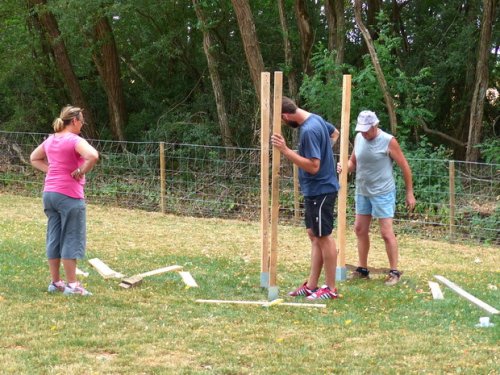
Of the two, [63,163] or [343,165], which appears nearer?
[63,163]

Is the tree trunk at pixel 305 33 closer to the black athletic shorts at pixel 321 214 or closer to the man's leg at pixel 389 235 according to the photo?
the man's leg at pixel 389 235

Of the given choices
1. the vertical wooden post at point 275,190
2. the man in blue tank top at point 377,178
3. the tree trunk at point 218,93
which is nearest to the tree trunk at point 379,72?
the tree trunk at point 218,93

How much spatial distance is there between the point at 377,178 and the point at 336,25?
33.0 feet

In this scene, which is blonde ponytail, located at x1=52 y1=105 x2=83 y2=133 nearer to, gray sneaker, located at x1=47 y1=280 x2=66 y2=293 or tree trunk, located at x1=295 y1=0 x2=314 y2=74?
gray sneaker, located at x1=47 y1=280 x2=66 y2=293

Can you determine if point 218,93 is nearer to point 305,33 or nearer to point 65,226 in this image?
point 305,33

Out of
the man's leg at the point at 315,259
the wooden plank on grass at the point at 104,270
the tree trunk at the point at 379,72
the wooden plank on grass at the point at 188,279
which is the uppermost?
the tree trunk at the point at 379,72

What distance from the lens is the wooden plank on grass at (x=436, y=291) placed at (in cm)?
660

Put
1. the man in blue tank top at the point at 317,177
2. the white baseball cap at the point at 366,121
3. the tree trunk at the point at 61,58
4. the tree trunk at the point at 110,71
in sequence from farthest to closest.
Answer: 1. the tree trunk at the point at 61,58
2. the tree trunk at the point at 110,71
3. the white baseball cap at the point at 366,121
4. the man in blue tank top at the point at 317,177

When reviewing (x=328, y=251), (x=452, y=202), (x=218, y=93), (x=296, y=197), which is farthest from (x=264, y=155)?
(x=218, y=93)

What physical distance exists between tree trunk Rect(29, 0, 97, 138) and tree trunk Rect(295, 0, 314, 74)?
6.11 metres

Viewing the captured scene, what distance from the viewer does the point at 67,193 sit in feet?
20.6

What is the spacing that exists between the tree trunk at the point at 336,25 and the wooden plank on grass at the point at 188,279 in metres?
9.87

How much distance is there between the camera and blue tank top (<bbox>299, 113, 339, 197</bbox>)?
603 cm

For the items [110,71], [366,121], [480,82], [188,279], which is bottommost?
[188,279]
